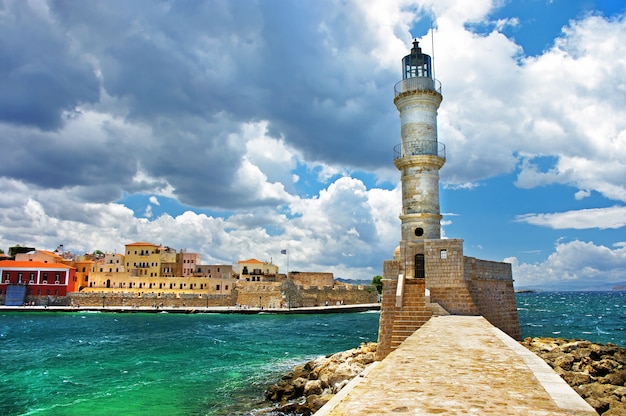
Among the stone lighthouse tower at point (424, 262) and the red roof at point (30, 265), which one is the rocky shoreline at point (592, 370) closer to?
the stone lighthouse tower at point (424, 262)

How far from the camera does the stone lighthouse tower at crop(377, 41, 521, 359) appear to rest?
48.2 ft

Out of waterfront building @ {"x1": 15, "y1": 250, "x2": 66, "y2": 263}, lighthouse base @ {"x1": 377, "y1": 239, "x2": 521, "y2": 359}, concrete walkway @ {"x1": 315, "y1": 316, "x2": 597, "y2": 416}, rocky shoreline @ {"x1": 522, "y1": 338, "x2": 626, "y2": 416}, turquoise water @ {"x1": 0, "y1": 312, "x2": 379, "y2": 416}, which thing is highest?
waterfront building @ {"x1": 15, "y1": 250, "x2": 66, "y2": 263}

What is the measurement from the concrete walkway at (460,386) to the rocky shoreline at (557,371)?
4.79 metres

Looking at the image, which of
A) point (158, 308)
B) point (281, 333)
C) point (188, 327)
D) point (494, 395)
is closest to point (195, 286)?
point (158, 308)

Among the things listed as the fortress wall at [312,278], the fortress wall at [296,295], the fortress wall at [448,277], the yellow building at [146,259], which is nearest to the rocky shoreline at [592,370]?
the fortress wall at [448,277]

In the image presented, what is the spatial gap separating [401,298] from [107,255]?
Result: 235ft

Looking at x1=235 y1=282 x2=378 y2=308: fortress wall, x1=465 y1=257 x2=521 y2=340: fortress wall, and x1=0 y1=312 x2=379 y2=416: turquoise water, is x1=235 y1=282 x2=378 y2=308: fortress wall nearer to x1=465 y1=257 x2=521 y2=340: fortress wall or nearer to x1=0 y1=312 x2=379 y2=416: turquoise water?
x1=0 y1=312 x2=379 y2=416: turquoise water

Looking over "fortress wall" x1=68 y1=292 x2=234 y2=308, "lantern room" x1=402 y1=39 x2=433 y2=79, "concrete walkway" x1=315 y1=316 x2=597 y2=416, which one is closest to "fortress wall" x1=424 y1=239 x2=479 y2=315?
"concrete walkway" x1=315 y1=316 x2=597 y2=416

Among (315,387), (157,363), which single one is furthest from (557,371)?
(157,363)

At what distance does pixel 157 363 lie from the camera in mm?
22891

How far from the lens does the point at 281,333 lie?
120 ft

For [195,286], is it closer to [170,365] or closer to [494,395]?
[170,365]

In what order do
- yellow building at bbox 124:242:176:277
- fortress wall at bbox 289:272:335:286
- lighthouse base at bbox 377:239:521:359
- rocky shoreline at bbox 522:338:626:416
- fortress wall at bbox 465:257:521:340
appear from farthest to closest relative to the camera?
yellow building at bbox 124:242:176:277 → fortress wall at bbox 289:272:335:286 → fortress wall at bbox 465:257:521:340 → lighthouse base at bbox 377:239:521:359 → rocky shoreline at bbox 522:338:626:416

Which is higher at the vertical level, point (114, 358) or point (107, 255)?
point (107, 255)
